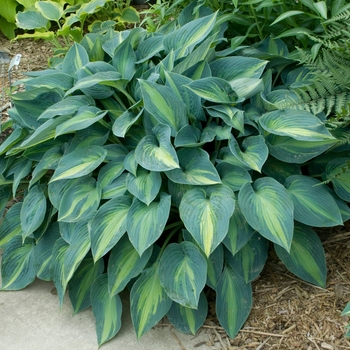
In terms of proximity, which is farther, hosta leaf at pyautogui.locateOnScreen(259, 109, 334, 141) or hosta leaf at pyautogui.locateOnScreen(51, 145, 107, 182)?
hosta leaf at pyautogui.locateOnScreen(51, 145, 107, 182)

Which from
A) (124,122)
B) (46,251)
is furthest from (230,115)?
(46,251)

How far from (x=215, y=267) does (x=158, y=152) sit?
0.56 meters

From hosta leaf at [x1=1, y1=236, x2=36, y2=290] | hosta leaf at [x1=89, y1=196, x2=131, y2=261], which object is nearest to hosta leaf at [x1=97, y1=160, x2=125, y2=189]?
hosta leaf at [x1=89, y1=196, x2=131, y2=261]

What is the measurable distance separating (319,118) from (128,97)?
928 millimetres

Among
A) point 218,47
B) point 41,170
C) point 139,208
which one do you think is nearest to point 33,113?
point 41,170

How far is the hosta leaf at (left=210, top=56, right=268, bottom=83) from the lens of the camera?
247 cm

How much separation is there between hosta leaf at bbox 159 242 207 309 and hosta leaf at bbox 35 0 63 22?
2.08 meters

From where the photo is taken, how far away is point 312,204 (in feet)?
7.22

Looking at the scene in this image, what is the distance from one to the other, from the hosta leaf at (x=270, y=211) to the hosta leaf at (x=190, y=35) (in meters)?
0.84

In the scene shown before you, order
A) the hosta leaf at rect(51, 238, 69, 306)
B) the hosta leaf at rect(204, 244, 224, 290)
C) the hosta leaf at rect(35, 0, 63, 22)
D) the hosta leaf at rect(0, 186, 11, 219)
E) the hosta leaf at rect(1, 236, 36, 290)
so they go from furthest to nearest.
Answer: the hosta leaf at rect(35, 0, 63, 22) < the hosta leaf at rect(0, 186, 11, 219) < the hosta leaf at rect(1, 236, 36, 290) < the hosta leaf at rect(51, 238, 69, 306) < the hosta leaf at rect(204, 244, 224, 290)

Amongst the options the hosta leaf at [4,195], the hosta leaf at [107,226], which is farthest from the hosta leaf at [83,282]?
the hosta leaf at [4,195]

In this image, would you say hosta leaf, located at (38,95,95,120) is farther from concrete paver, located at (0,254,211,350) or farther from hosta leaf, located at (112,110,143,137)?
concrete paver, located at (0,254,211,350)

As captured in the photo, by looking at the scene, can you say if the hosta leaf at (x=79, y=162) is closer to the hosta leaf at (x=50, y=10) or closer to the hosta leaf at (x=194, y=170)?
the hosta leaf at (x=194, y=170)

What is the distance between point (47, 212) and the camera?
260 cm
